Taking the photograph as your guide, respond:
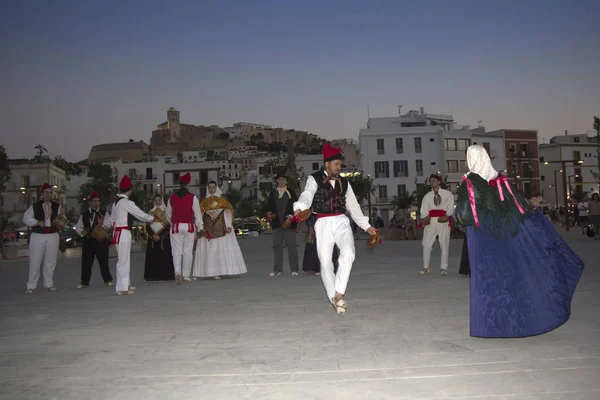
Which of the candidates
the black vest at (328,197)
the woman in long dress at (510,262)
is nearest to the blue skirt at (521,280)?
the woman in long dress at (510,262)

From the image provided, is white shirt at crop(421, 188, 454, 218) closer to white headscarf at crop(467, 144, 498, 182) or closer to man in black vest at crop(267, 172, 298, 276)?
man in black vest at crop(267, 172, 298, 276)

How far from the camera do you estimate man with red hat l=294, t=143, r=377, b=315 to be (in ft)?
24.8

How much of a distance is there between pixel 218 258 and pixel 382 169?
6697 centimetres

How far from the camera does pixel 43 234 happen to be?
11.6m

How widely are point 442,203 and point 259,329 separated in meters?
6.04

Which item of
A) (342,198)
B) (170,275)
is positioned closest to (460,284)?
(342,198)

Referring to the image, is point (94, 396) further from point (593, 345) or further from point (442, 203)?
point (442, 203)

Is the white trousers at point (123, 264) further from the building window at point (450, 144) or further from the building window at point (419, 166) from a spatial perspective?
the building window at point (450, 144)

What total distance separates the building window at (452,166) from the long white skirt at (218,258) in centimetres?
6957

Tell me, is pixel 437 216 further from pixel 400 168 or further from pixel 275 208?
pixel 400 168

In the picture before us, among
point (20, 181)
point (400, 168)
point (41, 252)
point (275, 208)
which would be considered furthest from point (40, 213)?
point (20, 181)

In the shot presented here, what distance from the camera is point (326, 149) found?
7945 millimetres

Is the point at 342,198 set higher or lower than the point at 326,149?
lower

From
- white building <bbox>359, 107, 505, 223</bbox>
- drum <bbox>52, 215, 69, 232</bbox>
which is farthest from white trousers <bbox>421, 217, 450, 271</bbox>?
white building <bbox>359, 107, 505, 223</bbox>
